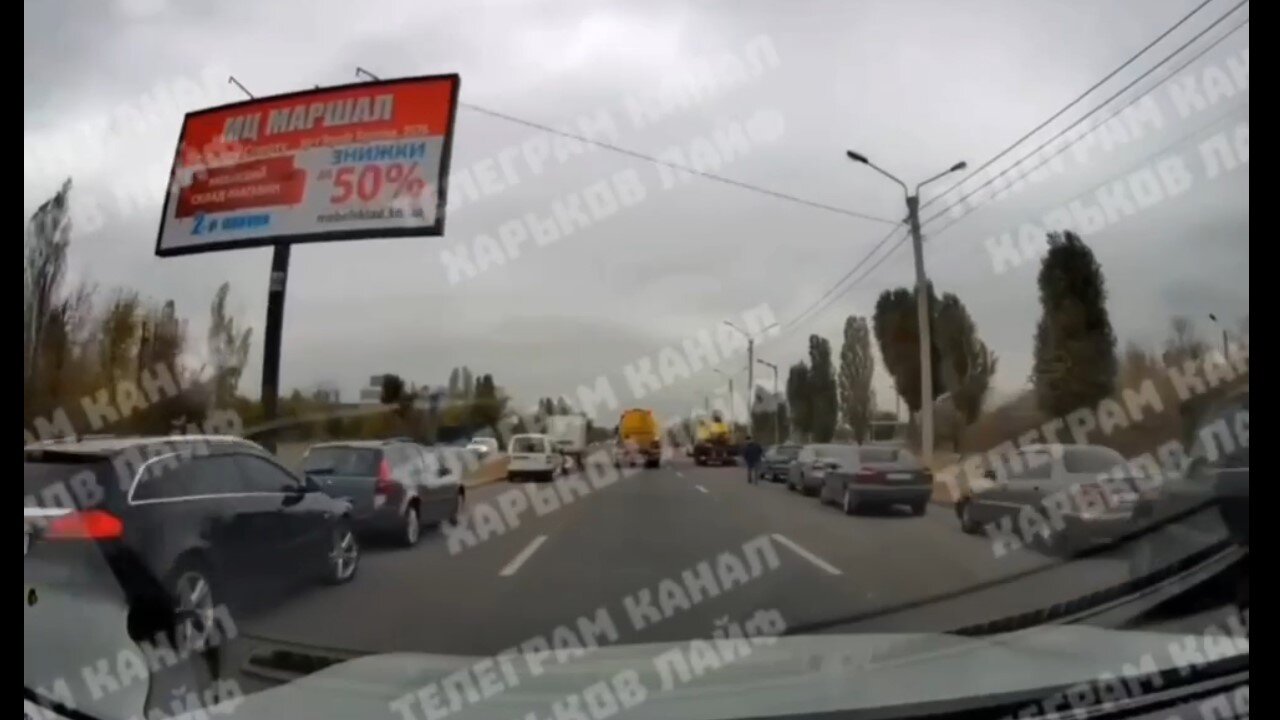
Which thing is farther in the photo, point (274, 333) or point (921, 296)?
point (921, 296)

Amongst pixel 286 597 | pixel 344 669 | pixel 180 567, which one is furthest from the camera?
pixel 286 597

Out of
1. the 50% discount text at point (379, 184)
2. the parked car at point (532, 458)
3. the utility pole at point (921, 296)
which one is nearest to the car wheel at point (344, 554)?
the parked car at point (532, 458)

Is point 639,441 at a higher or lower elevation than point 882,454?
higher

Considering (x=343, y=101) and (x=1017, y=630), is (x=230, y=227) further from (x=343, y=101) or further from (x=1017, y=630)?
(x=1017, y=630)

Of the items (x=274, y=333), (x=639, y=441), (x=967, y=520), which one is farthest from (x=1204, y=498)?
(x=639, y=441)

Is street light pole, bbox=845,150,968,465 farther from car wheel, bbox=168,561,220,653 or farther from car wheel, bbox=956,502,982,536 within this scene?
car wheel, bbox=168,561,220,653

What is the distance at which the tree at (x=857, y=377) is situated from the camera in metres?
5.73

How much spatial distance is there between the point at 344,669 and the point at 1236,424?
4500mm

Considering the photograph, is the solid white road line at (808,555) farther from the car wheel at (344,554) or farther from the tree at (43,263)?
the tree at (43,263)

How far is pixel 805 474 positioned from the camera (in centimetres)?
820

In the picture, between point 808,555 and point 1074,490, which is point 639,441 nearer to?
point 808,555

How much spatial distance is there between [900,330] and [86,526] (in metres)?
4.18

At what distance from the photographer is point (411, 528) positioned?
508cm

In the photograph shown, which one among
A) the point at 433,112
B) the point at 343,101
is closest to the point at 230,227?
the point at 343,101
